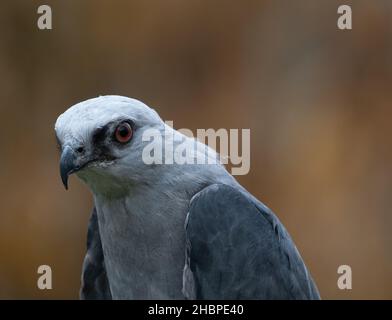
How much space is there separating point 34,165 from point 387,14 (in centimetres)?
416

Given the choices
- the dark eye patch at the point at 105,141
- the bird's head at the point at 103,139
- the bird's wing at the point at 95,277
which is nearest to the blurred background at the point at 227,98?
the bird's wing at the point at 95,277

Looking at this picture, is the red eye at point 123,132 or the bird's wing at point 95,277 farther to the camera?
the bird's wing at point 95,277

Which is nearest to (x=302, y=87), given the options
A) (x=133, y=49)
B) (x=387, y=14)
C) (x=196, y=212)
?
(x=387, y=14)

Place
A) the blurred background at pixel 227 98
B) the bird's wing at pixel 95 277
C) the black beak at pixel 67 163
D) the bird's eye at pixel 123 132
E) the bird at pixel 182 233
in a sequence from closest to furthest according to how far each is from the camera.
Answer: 1. the black beak at pixel 67 163
2. the bird's eye at pixel 123 132
3. the bird at pixel 182 233
4. the bird's wing at pixel 95 277
5. the blurred background at pixel 227 98

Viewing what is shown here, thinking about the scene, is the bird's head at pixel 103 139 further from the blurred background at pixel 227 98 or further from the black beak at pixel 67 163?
the blurred background at pixel 227 98

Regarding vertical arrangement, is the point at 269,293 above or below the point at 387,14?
below

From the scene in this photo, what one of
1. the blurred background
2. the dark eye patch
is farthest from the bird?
the blurred background

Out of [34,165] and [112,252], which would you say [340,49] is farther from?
[112,252]

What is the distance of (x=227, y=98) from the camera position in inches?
341

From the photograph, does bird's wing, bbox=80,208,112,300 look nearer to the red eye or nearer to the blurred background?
the red eye

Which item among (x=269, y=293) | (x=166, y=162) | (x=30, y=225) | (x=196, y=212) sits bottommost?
(x=30, y=225)

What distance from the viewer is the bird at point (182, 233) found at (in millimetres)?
3875

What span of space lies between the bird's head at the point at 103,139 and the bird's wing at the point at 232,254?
0.43m

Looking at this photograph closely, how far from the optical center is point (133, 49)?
863 centimetres
